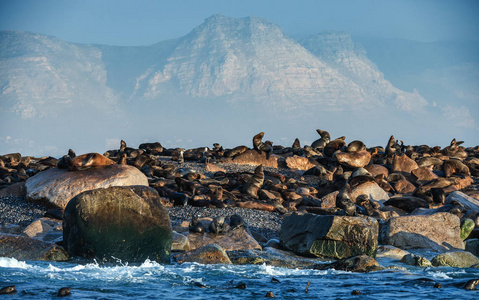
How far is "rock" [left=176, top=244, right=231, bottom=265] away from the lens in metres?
9.93

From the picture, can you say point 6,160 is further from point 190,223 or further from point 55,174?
point 190,223

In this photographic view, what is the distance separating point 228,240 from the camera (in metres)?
11.5

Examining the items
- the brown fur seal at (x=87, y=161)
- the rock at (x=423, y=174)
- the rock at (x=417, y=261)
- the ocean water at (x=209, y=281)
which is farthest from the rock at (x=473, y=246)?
the rock at (x=423, y=174)

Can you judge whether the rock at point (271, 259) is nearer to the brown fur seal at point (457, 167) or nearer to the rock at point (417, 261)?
the rock at point (417, 261)

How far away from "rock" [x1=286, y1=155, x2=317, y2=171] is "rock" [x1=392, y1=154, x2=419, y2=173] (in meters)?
3.77

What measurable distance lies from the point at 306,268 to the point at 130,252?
3294mm

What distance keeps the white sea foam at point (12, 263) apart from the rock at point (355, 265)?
520 cm

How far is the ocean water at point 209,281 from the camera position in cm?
778

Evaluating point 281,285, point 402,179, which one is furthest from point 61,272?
point 402,179

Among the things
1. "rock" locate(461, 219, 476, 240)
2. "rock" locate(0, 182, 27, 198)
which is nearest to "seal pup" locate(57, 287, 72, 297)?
"rock" locate(0, 182, 27, 198)

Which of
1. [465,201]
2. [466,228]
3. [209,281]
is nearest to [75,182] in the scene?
[209,281]

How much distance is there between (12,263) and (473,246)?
1012 centimetres

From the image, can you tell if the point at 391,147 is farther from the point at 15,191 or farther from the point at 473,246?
the point at 15,191

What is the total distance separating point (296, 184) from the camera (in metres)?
20.1
